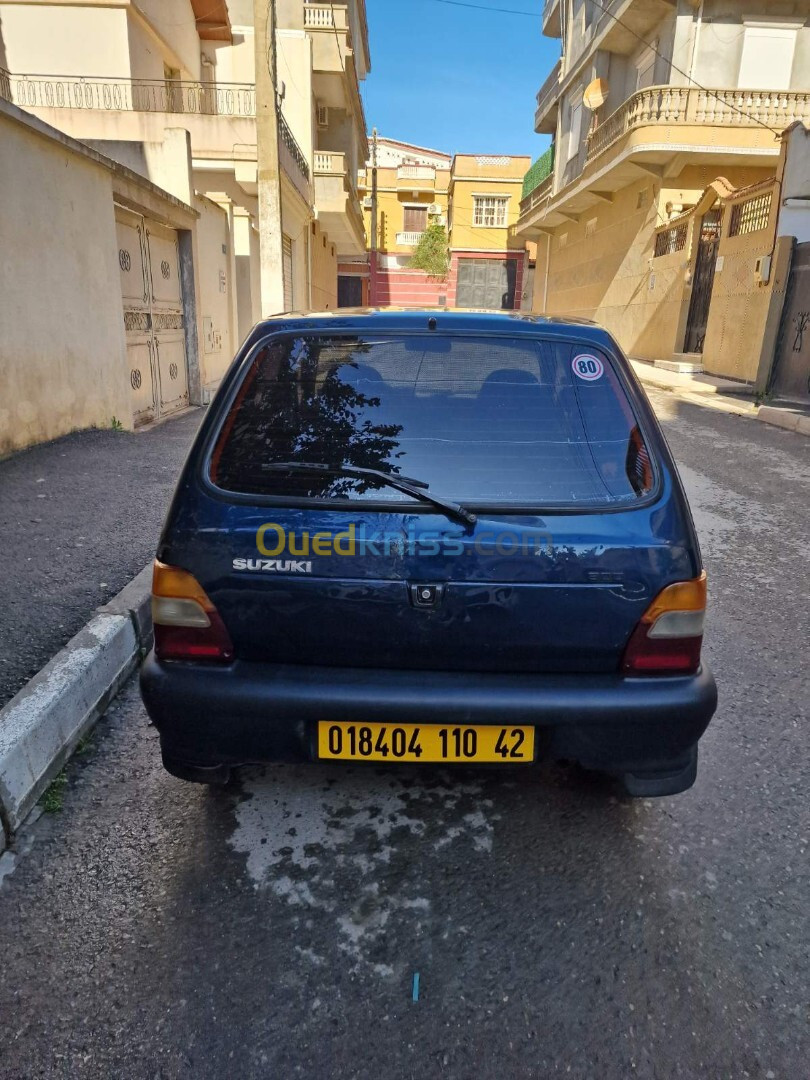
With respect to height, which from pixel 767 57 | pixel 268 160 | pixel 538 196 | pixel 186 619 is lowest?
pixel 186 619

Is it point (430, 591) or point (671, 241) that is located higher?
point (671, 241)

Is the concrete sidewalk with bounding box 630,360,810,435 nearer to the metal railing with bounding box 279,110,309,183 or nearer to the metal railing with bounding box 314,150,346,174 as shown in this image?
the metal railing with bounding box 279,110,309,183

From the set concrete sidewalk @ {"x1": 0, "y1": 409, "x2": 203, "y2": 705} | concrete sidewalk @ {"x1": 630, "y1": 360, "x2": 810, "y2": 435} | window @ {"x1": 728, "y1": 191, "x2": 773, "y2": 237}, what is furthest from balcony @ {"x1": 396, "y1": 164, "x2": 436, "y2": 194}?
concrete sidewalk @ {"x1": 0, "y1": 409, "x2": 203, "y2": 705}

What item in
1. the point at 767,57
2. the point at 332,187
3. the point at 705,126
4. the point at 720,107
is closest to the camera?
the point at 705,126

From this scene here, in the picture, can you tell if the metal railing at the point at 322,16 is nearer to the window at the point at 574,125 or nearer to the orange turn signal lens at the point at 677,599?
the window at the point at 574,125

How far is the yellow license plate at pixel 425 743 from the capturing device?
206 centimetres

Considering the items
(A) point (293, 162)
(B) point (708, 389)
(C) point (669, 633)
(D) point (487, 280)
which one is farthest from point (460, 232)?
(C) point (669, 633)

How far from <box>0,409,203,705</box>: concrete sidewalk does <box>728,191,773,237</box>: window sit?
12160mm

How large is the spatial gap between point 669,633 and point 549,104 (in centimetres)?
3615

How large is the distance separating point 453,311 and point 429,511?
80cm

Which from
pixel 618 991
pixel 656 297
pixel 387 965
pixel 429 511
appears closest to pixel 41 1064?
pixel 387 965

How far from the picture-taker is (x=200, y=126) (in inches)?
666

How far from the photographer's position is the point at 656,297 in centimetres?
2028

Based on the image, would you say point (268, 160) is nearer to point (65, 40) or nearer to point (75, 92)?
point (75, 92)
